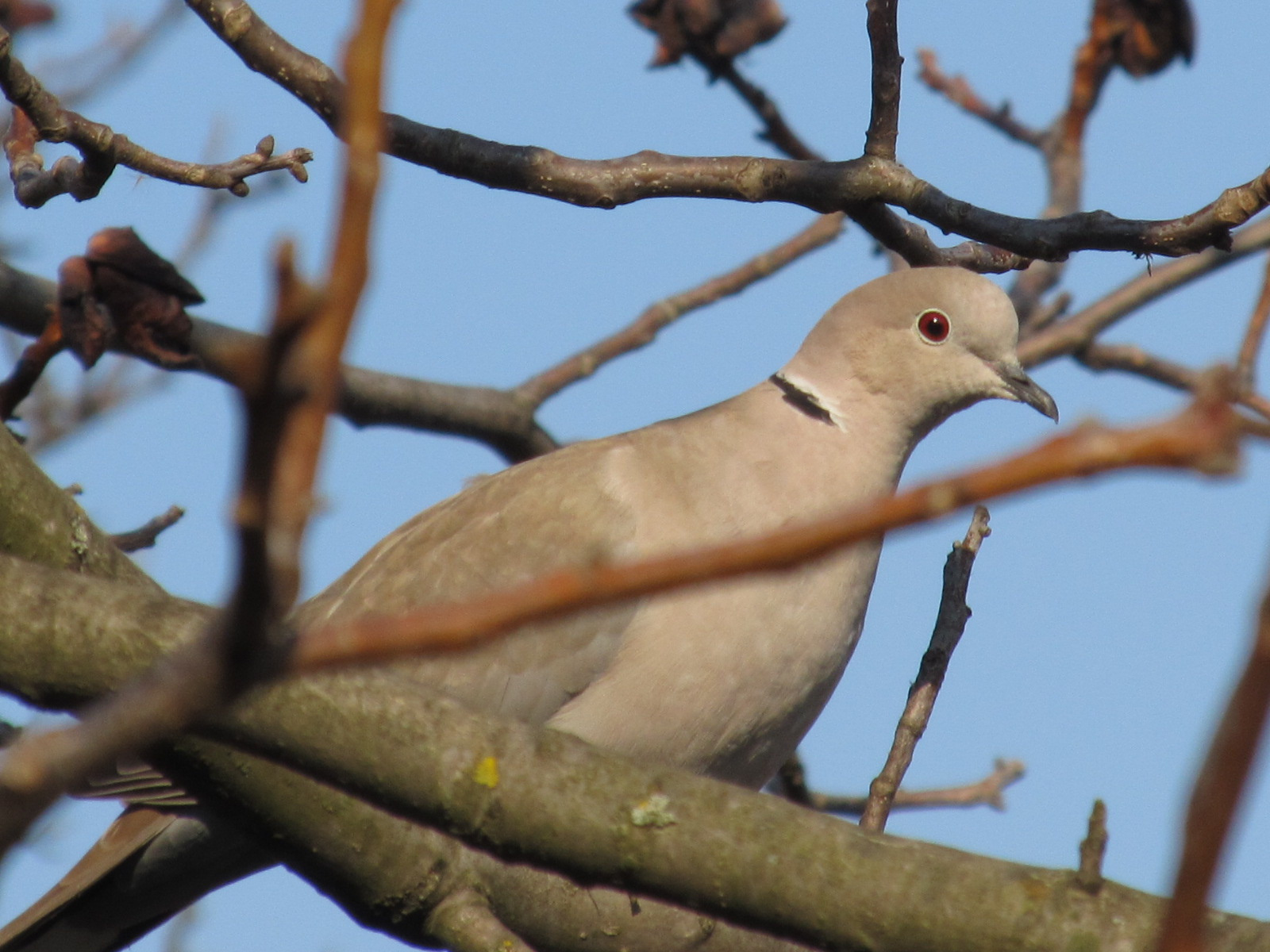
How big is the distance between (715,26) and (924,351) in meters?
1.00

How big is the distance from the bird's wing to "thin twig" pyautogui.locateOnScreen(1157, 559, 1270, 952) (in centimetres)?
286

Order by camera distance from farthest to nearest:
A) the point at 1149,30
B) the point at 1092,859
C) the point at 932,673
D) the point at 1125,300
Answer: the point at 1125,300 < the point at 1149,30 < the point at 932,673 < the point at 1092,859

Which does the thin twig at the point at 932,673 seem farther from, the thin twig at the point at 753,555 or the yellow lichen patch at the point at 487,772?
the thin twig at the point at 753,555

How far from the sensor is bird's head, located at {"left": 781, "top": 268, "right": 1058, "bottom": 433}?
3852 millimetres

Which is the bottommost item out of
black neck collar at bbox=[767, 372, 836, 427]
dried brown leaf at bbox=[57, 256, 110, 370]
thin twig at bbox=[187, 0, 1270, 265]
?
dried brown leaf at bbox=[57, 256, 110, 370]

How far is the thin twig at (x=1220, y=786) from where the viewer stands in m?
0.63

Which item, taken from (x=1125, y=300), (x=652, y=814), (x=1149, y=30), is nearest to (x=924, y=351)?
(x=1149, y=30)

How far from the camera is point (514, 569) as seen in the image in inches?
149

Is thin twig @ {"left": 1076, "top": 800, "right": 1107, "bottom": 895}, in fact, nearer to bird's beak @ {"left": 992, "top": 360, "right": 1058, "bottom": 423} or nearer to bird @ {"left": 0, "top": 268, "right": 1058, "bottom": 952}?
bird @ {"left": 0, "top": 268, "right": 1058, "bottom": 952}

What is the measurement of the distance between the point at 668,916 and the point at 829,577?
890 millimetres

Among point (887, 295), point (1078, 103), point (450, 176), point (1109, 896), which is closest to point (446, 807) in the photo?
point (1109, 896)

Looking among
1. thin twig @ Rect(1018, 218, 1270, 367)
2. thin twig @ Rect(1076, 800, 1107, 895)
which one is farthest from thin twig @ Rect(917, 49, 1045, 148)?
thin twig @ Rect(1076, 800, 1107, 895)

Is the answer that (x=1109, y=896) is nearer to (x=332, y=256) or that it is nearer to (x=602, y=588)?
(x=602, y=588)

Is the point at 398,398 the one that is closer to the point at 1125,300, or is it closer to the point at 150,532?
the point at 150,532
